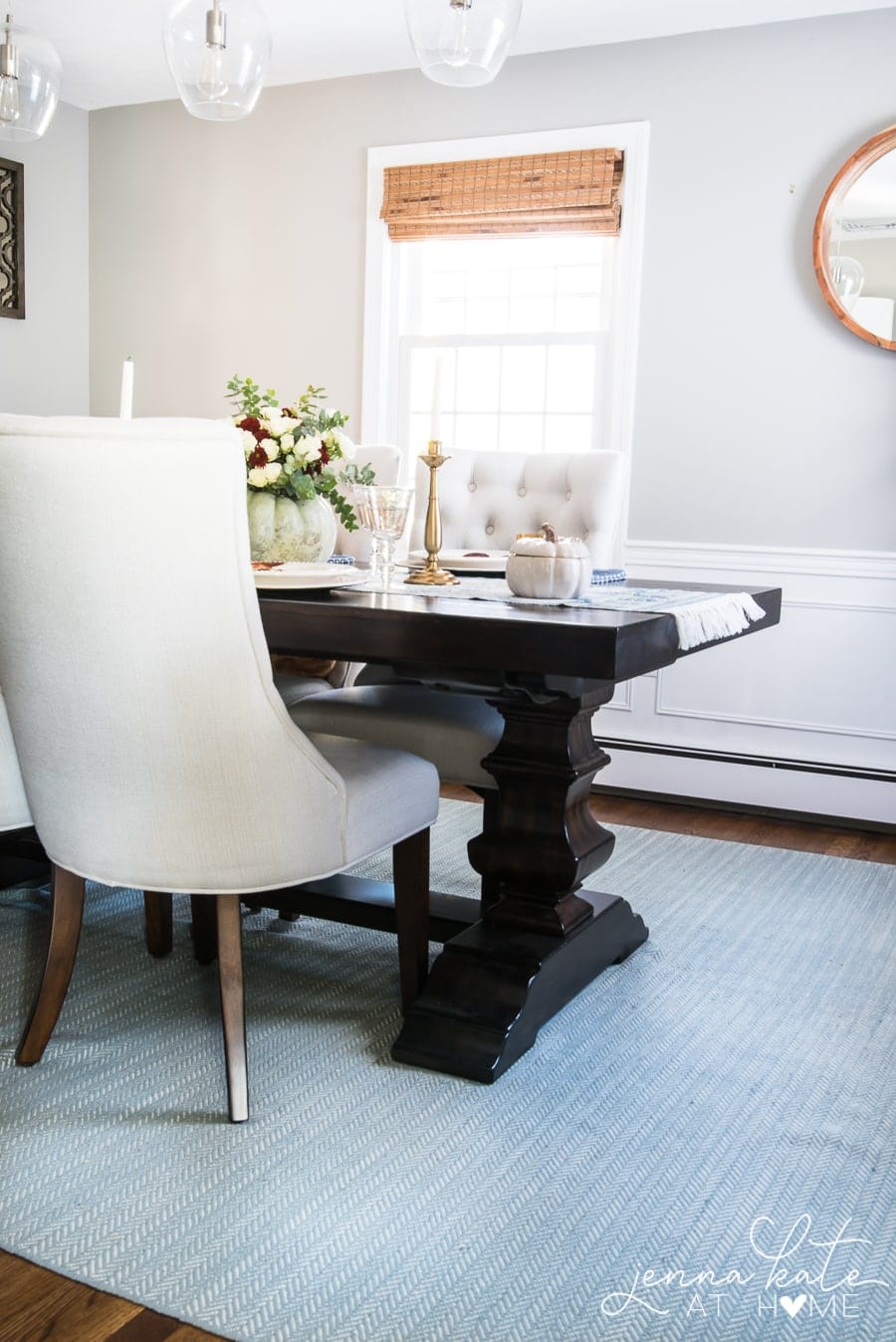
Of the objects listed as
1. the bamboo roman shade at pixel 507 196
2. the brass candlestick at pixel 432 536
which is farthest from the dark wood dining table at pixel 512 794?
the bamboo roman shade at pixel 507 196

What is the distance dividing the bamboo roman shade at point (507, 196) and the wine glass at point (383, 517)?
6.72ft

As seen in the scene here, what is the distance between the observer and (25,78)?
2490mm

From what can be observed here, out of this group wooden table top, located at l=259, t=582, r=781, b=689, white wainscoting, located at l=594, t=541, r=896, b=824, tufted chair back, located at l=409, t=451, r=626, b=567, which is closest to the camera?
wooden table top, located at l=259, t=582, r=781, b=689

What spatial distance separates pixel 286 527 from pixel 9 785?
0.68 metres

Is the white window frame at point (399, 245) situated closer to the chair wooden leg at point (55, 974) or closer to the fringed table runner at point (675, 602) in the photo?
the fringed table runner at point (675, 602)

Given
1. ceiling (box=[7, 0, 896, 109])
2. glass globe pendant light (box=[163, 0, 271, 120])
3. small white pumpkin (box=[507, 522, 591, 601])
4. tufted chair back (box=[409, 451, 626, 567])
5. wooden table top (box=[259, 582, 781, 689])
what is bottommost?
wooden table top (box=[259, 582, 781, 689])

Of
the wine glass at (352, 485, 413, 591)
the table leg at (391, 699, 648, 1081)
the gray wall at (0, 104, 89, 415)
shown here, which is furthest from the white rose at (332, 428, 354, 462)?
the gray wall at (0, 104, 89, 415)

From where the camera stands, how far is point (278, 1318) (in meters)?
1.33

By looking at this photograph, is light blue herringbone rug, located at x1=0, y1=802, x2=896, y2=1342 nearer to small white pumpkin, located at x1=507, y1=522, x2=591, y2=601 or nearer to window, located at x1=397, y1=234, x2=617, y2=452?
small white pumpkin, located at x1=507, y1=522, x2=591, y2=601

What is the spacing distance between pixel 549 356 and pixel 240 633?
2.77 metres

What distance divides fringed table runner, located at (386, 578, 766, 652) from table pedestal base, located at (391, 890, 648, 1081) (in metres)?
0.55

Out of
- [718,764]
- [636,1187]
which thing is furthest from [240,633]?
[718,764]

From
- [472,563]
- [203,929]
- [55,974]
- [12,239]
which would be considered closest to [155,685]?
[55,974]

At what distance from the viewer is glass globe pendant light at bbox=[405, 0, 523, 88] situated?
2.09 meters
